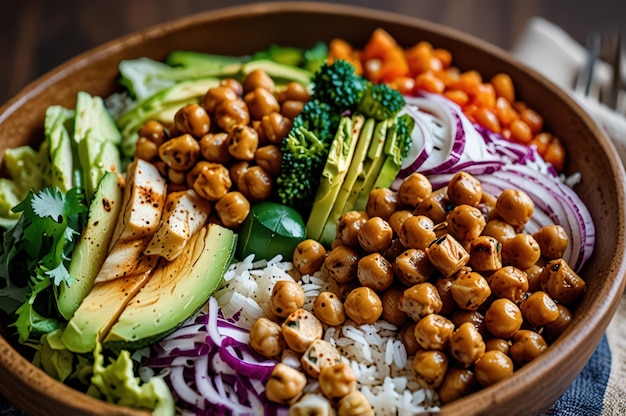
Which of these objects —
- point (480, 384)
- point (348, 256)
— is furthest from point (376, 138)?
point (480, 384)

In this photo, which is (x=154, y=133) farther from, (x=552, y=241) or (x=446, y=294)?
(x=552, y=241)

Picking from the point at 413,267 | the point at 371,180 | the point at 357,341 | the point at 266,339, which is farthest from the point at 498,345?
the point at 371,180

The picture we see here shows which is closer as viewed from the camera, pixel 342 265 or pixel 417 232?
pixel 417 232

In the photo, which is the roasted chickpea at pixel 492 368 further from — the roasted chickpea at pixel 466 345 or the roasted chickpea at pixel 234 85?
the roasted chickpea at pixel 234 85

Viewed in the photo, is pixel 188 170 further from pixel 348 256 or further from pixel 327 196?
pixel 348 256

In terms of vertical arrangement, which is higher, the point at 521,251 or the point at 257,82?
the point at 257,82

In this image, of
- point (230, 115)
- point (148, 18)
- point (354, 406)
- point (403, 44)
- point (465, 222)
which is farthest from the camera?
point (148, 18)

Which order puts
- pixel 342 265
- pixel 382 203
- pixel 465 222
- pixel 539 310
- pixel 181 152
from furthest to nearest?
1. pixel 181 152
2. pixel 382 203
3. pixel 342 265
4. pixel 465 222
5. pixel 539 310
